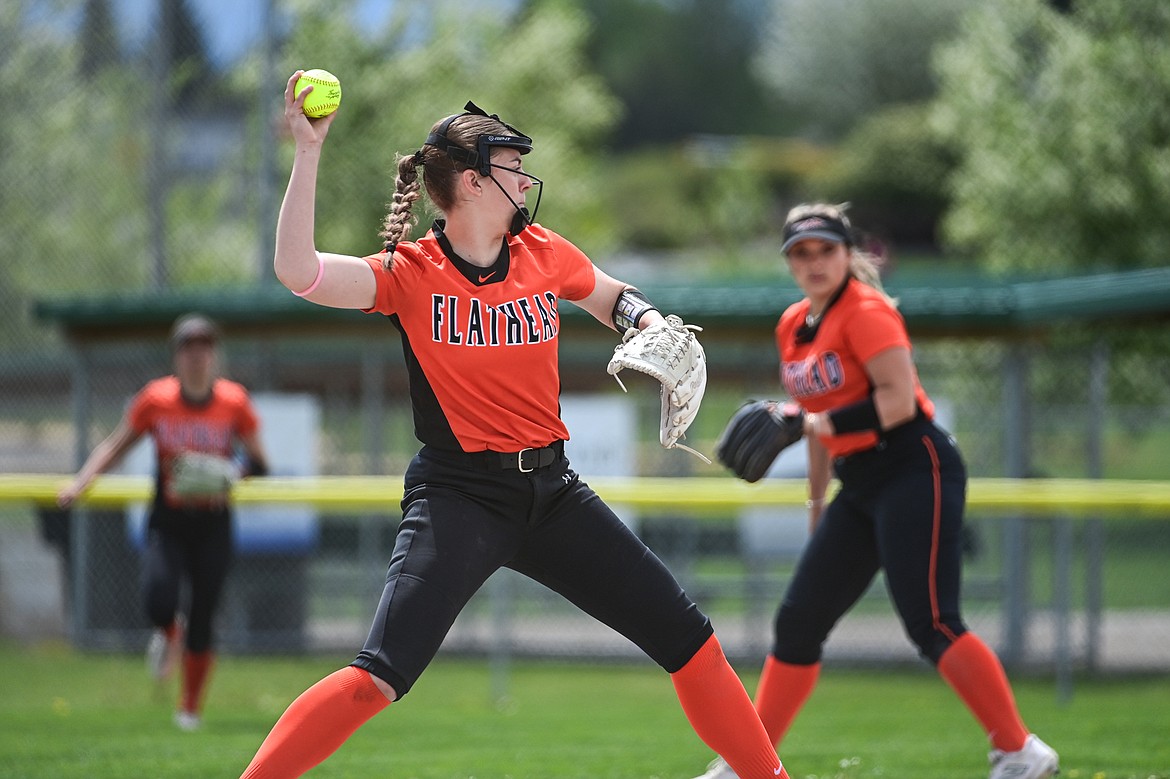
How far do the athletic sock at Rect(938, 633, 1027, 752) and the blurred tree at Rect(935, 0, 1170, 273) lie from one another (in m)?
9.58

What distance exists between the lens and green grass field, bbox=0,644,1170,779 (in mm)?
5703

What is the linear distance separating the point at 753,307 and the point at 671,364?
21.0ft

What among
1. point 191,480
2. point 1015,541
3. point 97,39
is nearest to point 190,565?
point 191,480

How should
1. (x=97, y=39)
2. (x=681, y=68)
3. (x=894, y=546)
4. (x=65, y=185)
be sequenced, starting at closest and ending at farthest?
(x=894, y=546), (x=65, y=185), (x=97, y=39), (x=681, y=68)

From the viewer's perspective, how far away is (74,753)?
20.4 ft

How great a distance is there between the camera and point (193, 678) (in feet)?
24.0

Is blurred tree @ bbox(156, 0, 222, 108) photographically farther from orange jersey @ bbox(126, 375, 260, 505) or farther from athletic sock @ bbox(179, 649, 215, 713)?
athletic sock @ bbox(179, 649, 215, 713)

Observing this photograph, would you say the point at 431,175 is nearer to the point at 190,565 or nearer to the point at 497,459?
the point at 497,459

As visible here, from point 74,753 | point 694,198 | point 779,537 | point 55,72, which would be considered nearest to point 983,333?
point 779,537

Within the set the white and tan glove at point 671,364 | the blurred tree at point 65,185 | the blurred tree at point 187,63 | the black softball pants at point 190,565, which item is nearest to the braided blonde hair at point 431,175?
the white and tan glove at point 671,364

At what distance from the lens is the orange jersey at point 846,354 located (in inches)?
191

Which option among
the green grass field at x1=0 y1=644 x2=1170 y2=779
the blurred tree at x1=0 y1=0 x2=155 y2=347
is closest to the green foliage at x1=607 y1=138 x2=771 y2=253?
the blurred tree at x1=0 y1=0 x2=155 y2=347

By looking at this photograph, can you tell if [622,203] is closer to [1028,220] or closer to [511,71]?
[511,71]

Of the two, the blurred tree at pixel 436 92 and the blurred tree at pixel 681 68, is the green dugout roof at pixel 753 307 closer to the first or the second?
the blurred tree at pixel 436 92
